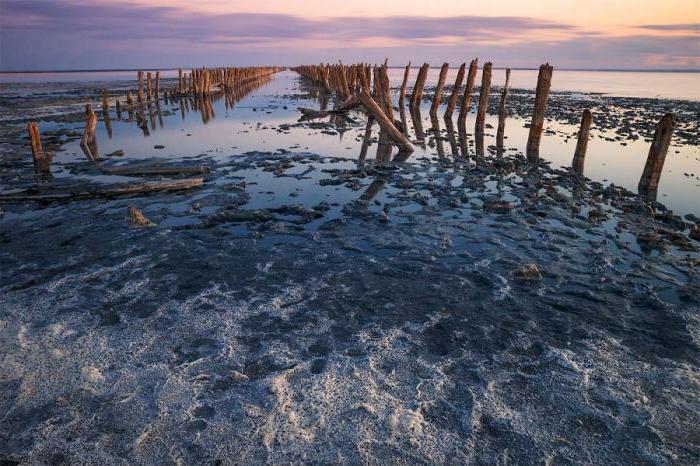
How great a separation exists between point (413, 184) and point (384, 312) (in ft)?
20.2

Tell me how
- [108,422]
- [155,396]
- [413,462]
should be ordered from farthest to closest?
[155,396] < [108,422] < [413,462]

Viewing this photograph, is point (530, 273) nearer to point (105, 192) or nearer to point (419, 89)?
point (105, 192)

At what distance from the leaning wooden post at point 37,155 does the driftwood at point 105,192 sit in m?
2.65

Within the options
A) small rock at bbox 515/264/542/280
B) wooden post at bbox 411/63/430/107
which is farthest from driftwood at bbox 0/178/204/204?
wooden post at bbox 411/63/430/107

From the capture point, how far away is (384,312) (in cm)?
518

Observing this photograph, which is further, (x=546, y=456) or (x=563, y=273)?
(x=563, y=273)

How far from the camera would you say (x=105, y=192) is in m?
9.48

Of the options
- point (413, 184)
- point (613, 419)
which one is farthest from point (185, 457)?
point (413, 184)

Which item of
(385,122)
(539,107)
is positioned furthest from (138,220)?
(539,107)

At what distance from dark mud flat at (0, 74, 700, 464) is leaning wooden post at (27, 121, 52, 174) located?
11.3 feet

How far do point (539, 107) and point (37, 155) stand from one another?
15526 mm

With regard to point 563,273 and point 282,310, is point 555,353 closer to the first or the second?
point 563,273

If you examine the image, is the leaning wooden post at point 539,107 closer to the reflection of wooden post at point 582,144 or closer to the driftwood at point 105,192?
the reflection of wooden post at point 582,144

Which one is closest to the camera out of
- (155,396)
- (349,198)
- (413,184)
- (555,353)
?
(155,396)
